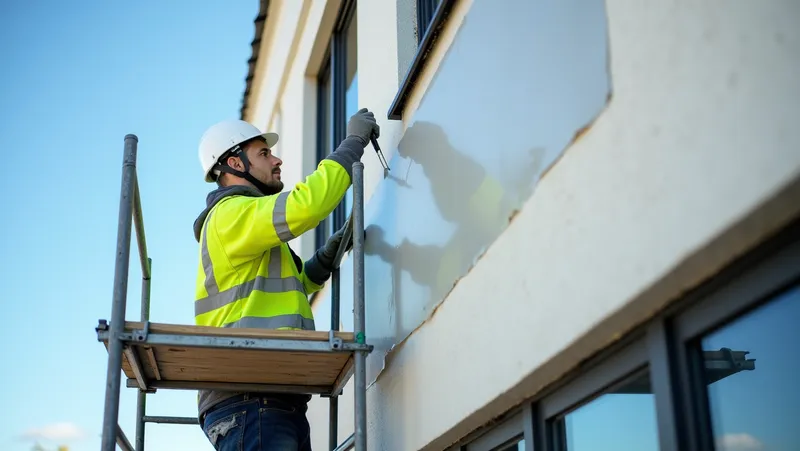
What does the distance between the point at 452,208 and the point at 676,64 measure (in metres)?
1.65

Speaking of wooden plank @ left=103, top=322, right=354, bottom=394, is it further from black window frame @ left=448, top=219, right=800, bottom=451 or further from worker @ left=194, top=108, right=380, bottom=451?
black window frame @ left=448, top=219, right=800, bottom=451

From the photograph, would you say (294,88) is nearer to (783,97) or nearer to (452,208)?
(452,208)

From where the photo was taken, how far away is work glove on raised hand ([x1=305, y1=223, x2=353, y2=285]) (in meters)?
5.17

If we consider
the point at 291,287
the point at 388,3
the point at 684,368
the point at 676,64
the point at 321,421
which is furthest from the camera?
the point at 321,421

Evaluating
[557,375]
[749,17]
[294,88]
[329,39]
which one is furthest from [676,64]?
[294,88]

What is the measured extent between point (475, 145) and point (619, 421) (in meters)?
1.22

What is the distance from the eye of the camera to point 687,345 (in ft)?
8.09

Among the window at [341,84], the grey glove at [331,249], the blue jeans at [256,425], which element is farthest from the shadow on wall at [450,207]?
the window at [341,84]

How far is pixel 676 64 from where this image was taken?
2.27m

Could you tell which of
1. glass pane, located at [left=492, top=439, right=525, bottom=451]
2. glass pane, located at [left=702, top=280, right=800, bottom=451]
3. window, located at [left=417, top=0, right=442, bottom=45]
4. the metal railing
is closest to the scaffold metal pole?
the metal railing

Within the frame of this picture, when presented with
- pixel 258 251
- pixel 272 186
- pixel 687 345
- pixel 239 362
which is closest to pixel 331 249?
pixel 272 186

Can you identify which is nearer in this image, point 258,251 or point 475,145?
point 475,145

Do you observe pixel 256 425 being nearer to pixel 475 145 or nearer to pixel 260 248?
pixel 260 248

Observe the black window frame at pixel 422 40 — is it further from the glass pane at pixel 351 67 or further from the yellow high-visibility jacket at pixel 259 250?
the glass pane at pixel 351 67
